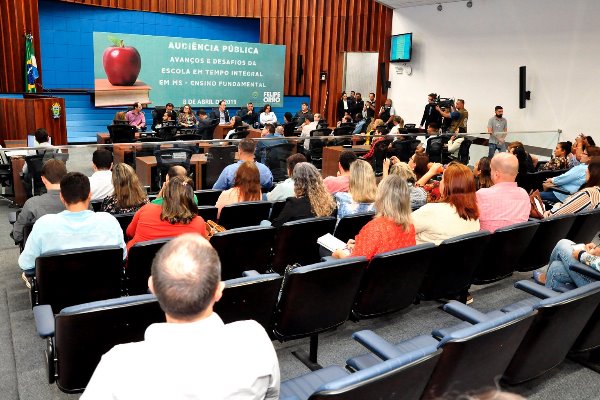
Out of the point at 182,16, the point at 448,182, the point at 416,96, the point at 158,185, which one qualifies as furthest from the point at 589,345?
the point at 182,16

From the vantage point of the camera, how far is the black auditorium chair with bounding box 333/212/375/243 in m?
4.06

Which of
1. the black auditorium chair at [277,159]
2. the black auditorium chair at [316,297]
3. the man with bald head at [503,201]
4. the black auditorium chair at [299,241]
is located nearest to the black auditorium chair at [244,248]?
the black auditorium chair at [299,241]

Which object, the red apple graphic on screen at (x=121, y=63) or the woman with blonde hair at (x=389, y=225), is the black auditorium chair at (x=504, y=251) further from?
the red apple graphic on screen at (x=121, y=63)

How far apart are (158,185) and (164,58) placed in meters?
7.97

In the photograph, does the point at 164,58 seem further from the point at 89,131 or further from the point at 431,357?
the point at 431,357

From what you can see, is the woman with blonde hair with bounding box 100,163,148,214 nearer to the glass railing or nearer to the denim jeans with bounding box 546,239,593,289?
the glass railing

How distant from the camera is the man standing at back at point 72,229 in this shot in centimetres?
312

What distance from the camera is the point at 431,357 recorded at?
1.88 m

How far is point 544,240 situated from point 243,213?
2420mm

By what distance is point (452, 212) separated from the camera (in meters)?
3.76

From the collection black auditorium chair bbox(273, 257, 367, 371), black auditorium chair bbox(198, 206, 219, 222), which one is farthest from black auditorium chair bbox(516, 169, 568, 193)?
black auditorium chair bbox(273, 257, 367, 371)

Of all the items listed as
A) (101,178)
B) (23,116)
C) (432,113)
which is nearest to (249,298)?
(101,178)

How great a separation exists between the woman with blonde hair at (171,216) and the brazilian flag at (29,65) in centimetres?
1005

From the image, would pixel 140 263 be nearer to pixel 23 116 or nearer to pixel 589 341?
pixel 589 341
